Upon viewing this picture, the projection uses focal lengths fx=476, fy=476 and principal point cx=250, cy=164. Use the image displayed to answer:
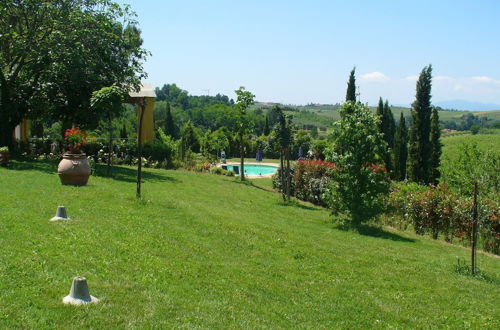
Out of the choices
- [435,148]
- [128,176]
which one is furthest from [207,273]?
[435,148]

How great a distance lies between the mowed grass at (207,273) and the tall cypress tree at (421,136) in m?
18.7

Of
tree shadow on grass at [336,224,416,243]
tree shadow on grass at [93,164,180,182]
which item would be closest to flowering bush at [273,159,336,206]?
tree shadow on grass at [336,224,416,243]

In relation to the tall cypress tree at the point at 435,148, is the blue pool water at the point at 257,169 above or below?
below

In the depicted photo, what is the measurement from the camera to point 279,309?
5906mm

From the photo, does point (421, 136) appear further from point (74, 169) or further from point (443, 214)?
point (74, 169)

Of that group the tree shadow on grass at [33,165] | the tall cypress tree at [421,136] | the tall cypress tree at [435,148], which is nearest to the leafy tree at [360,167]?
the tree shadow on grass at [33,165]

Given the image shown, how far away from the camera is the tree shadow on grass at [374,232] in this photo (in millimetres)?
13305

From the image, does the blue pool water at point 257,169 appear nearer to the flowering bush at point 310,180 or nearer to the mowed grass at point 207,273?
the flowering bush at point 310,180

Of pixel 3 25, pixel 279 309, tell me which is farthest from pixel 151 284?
pixel 3 25

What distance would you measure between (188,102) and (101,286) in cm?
10625

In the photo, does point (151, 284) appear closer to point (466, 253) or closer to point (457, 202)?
point (466, 253)

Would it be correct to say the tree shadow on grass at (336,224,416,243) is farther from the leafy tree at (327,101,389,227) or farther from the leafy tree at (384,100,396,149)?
the leafy tree at (384,100,396,149)

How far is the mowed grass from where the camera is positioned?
17.4ft

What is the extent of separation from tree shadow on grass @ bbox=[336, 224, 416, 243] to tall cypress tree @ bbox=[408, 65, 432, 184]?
677 inches
